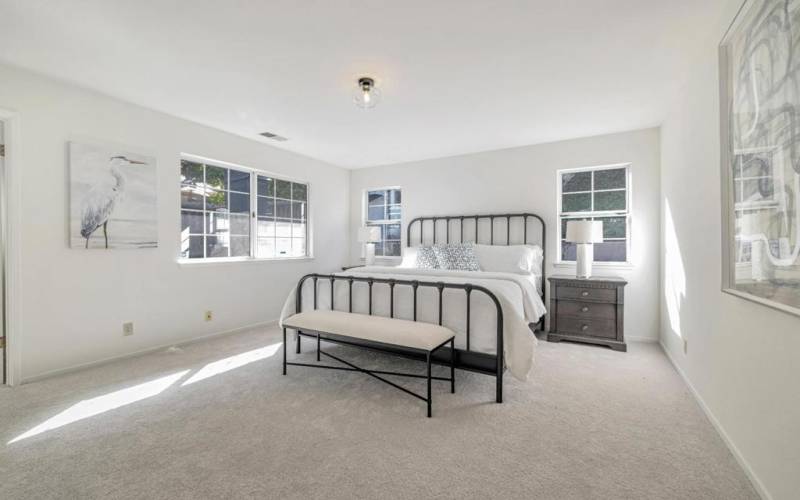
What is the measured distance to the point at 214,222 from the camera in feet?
13.1

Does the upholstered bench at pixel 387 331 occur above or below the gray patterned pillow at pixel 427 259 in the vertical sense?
below

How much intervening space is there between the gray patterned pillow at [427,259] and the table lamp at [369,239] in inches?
38.5

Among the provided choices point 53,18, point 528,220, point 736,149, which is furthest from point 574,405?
point 53,18

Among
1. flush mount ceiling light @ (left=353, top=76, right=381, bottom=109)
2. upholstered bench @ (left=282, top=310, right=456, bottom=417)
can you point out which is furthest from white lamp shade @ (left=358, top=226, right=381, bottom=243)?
flush mount ceiling light @ (left=353, top=76, right=381, bottom=109)

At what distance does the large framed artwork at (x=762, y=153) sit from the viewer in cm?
118

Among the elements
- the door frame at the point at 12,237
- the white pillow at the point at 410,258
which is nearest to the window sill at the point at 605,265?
the white pillow at the point at 410,258

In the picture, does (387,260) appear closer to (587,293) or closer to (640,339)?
(587,293)

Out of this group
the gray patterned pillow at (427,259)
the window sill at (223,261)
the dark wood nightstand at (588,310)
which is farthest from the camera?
the gray patterned pillow at (427,259)

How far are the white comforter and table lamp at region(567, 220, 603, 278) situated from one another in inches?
32.4

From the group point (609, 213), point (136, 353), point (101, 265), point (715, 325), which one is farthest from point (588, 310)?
point (101, 265)

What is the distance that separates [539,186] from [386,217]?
2.40 m

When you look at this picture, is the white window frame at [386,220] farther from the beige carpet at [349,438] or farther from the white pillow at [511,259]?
the beige carpet at [349,438]

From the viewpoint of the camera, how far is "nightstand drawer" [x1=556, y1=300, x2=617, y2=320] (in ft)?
11.5

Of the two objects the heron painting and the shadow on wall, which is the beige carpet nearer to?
the shadow on wall
